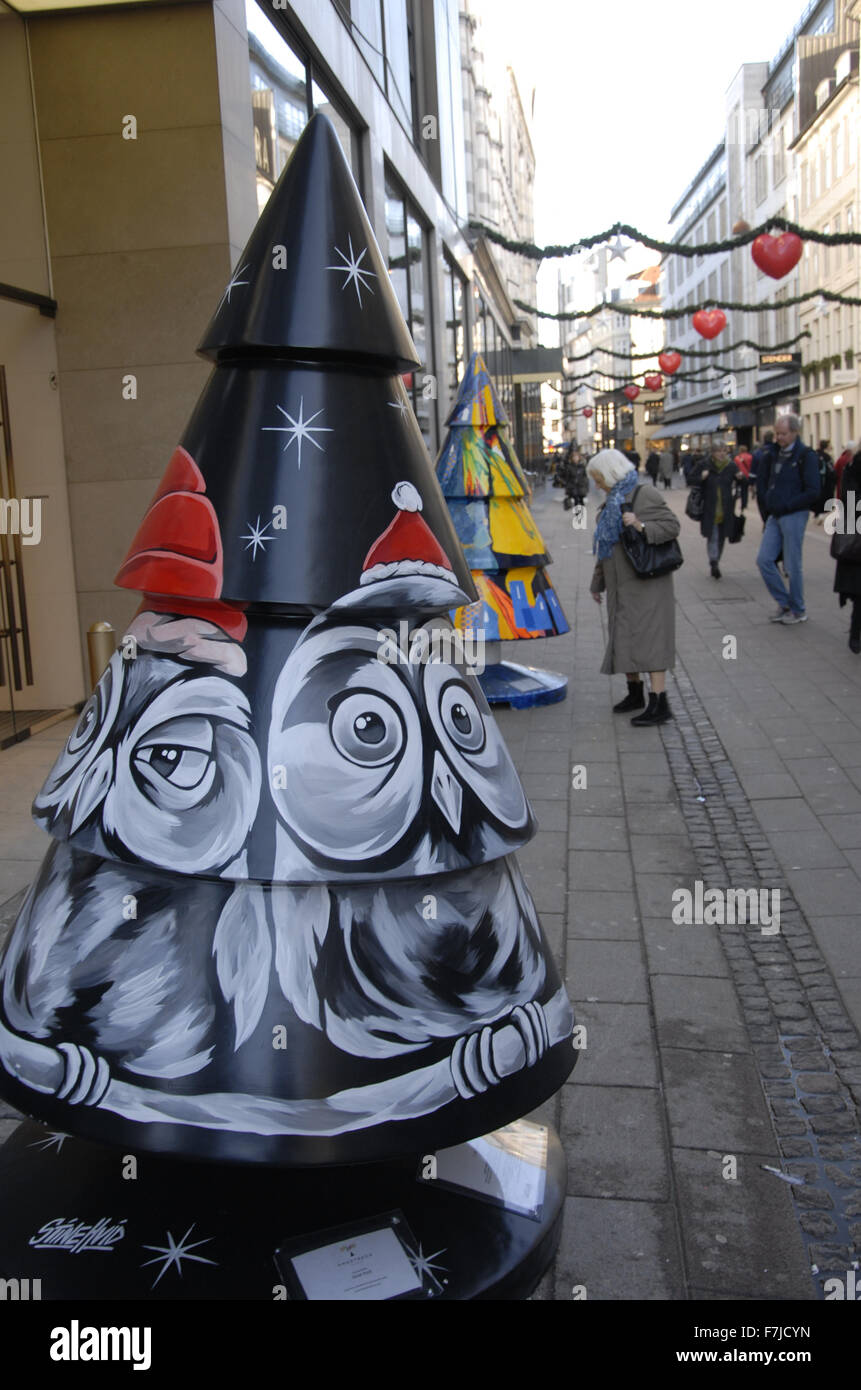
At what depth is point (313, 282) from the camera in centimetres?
226

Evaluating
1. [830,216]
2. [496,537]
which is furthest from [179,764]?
[830,216]

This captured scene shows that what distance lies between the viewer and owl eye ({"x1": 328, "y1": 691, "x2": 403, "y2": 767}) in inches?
82.4

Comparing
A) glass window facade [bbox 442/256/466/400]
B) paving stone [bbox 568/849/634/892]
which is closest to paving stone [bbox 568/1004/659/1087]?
paving stone [bbox 568/849/634/892]

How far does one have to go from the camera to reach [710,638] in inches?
453

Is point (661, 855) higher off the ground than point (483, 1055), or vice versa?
point (483, 1055)

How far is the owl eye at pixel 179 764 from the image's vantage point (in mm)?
2068

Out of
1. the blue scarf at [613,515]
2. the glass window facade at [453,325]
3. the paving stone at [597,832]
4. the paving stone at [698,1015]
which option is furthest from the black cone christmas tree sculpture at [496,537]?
the glass window facade at [453,325]

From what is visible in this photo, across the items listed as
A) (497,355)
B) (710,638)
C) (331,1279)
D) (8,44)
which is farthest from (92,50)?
(497,355)

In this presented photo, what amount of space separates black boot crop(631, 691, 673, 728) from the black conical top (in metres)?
5.81

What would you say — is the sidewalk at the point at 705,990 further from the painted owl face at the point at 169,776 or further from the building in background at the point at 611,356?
the building in background at the point at 611,356

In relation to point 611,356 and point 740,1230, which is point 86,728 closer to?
point 740,1230

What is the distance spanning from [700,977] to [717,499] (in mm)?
11797

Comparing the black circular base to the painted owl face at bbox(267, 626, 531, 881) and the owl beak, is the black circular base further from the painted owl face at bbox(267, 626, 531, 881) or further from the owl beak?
the owl beak
